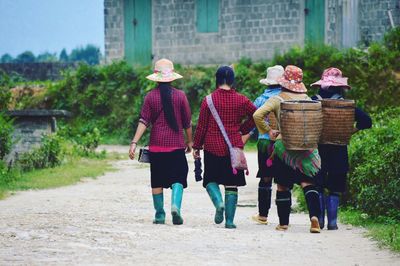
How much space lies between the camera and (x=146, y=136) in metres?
28.6

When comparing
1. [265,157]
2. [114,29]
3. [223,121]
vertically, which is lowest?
[265,157]

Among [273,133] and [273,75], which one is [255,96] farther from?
[273,133]

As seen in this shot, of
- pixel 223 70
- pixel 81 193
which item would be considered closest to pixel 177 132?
pixel 223 70

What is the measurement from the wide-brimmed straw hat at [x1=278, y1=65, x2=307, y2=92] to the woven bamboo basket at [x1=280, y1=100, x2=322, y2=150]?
0.46 m

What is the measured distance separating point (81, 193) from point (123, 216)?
3.31 meters

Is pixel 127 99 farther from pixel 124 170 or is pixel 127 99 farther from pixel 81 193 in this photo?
pixel 81 193

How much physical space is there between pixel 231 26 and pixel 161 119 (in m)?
20.1

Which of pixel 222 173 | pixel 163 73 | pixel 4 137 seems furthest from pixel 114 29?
pixel 222 173

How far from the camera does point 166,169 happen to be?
11492 millimetres

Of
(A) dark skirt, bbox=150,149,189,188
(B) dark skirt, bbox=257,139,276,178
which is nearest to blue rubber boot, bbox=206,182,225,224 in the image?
(A) dark skirt, bbox=150,149,189,188

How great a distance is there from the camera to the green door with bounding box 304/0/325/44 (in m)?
29.7

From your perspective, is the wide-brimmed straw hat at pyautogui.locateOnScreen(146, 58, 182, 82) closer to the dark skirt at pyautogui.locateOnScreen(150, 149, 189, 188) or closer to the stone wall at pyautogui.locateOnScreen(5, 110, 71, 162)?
the dark skirt at pyautogui.locateOnScreen(150, 149, 189, 188)

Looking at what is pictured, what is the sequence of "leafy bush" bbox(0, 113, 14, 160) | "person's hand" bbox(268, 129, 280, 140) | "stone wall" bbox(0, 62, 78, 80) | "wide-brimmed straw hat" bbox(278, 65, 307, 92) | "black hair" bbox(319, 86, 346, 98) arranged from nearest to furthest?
1. "person's hand" bbox(268, 129, 280, 140)
2. "wide-brimmed straw hat" bbox(278, 65, 307, 92)
3. "black hair" bbox(319, 86, 346, 98)
4. "leafy bush" bbox(0, 113, 14, 160)
5. "stone wall" bbox(0, 62, 78, 80)

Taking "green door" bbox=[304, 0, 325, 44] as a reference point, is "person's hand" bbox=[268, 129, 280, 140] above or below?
below
